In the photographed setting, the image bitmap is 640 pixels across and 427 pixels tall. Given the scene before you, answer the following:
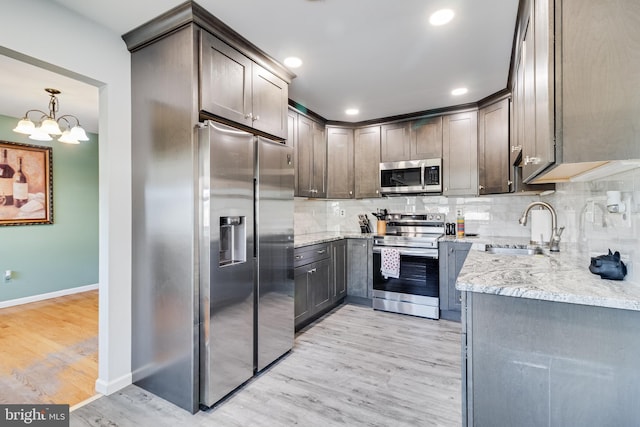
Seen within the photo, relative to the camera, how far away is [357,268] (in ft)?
13.3

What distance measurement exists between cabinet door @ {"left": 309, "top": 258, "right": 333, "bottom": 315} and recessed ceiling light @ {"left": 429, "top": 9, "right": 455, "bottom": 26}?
8.00 ft

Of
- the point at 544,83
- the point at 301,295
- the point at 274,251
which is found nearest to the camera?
the point at 544,83

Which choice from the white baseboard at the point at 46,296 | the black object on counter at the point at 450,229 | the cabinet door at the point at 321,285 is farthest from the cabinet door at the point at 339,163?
the white baseboard at the point at 46,296

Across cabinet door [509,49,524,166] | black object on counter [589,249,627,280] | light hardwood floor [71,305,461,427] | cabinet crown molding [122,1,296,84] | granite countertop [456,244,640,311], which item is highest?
cabinet crown molding [122,1,296,84]

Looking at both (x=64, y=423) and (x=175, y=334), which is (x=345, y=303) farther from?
(x=64, y=423)

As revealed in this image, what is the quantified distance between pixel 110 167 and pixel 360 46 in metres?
2.03

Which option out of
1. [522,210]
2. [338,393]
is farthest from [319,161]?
[338,393]

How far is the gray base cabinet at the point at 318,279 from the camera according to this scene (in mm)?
3145

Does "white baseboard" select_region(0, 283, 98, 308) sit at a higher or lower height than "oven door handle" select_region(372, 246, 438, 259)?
lower

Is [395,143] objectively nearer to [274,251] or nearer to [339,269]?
[339,269]

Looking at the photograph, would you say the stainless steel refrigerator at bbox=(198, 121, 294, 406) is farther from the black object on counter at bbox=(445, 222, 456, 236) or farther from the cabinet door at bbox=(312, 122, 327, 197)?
the black object on counter at bbox=(445, 222, 456, 236)

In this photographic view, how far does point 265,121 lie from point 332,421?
2201mm

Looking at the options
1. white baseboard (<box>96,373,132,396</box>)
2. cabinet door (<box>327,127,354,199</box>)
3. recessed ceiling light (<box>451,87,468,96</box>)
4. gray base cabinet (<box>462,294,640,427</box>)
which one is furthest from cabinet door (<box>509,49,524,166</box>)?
white baseboard (<box>96,373,132,396</box>)

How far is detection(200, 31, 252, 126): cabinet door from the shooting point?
1.98 meters
